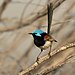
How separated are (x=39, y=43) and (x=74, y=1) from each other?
2.65 feet

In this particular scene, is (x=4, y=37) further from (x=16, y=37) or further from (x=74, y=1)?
(x=74, y=1)

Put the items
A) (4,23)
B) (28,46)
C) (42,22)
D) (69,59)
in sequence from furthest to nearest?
(28,46) < (42,22) < (4,23) < (69,59)

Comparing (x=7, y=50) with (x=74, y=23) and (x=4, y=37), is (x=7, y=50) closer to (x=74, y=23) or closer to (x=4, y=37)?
(x=4, y=37)

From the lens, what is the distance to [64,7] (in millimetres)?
2299

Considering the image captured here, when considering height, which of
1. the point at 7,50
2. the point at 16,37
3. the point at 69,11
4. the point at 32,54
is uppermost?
the point at 69,11

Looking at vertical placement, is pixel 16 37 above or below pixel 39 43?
below

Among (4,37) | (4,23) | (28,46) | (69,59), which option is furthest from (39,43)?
(28,46)

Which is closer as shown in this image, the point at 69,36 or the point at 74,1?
the point at 74,1

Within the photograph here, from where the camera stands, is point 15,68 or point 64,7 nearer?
point 64,7

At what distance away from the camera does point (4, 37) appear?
2.66 metres

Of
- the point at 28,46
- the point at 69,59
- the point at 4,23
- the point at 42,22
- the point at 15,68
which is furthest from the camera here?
the point at 28,46

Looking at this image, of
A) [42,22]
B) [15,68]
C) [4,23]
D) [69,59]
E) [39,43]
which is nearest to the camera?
[69,59]

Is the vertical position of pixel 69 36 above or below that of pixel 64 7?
below

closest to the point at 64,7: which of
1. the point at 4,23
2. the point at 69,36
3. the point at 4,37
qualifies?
the point at 69,36
